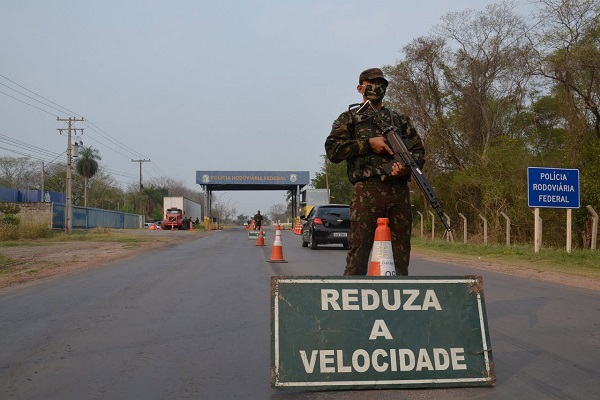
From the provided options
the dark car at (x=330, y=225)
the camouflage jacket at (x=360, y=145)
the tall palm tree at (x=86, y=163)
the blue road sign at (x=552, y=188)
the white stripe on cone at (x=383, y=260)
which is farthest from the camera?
the tall palm tree at (x=86, y=163)

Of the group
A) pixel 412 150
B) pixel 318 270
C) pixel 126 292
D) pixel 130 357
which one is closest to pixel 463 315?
pixel 412 150

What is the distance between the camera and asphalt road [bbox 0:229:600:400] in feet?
12.3

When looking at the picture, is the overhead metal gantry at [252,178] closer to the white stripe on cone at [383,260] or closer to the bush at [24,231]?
the bush at [24,231]

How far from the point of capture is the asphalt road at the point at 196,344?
376 centimetres

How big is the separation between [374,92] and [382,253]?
1.20 m

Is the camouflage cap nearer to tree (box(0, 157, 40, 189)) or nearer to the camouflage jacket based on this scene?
the camouflage jacket

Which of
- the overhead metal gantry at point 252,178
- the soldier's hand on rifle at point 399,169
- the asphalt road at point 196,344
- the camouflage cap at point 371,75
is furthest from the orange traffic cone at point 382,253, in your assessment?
the overhead metal gantry at point 252,178

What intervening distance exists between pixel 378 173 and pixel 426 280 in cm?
100

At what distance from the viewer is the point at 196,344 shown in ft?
16.6

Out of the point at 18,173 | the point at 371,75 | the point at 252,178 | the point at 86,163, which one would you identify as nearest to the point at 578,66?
the point at 371,75

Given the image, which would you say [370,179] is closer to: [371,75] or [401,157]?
[401,157]

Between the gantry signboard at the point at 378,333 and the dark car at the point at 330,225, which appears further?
the dark car at the point at 330,225

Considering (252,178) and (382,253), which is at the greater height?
(252,178)

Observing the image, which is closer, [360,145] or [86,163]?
[360,145]
